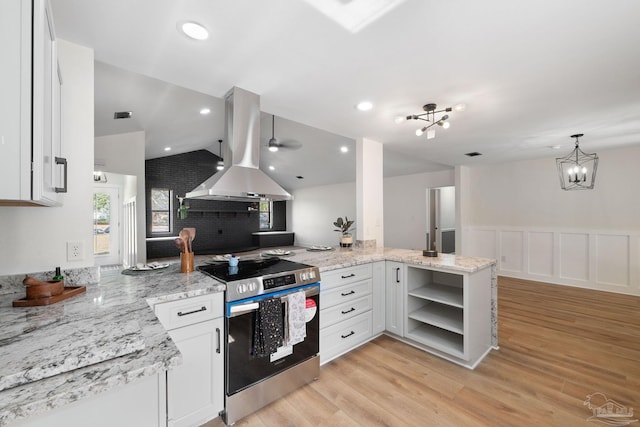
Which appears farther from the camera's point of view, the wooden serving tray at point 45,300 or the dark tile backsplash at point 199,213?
the dark tile backsplash at point 199,213

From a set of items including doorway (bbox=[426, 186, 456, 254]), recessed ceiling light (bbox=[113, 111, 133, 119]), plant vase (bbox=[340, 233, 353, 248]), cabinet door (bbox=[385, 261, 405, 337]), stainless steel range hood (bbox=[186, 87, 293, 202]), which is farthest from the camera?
doorway (bbox=[426, 186, 456, 254])

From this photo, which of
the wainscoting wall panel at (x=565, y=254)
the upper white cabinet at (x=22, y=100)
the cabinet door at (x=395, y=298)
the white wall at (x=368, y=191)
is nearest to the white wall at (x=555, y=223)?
the wainscoting wall panel at (x=565, y=254)

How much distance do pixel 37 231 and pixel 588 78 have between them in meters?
3.97

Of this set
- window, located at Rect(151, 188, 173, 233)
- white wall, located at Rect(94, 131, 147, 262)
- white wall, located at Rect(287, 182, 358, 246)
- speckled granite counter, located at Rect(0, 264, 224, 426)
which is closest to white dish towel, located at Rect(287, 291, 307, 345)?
speckled granite counter, located at Rect(0, 264, 224, 426)

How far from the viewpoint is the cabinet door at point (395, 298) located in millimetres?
2771

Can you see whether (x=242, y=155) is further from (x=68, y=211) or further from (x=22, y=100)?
(x=22, y=100)

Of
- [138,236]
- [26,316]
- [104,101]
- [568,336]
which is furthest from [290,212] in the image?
[26,316]

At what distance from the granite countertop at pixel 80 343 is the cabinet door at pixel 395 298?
184cm

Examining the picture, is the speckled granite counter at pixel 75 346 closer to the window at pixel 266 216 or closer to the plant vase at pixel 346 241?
the plant vase at pixel 346 241

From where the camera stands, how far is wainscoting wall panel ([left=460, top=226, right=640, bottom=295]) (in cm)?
430

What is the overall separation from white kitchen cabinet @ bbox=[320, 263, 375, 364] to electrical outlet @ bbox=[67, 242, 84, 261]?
1658 mm

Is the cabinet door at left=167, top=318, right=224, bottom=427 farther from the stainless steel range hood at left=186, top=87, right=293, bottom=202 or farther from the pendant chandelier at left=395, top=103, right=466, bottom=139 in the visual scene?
the pendant chandelier at left=395, top=103, right=466, bottom=139

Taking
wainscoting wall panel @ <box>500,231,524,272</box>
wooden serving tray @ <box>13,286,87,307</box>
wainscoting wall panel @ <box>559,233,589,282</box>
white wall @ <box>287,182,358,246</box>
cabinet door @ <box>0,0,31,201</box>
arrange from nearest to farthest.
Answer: cabinet door @ <box>0,0,31,201</box>
wooden serving tray @ <box>13,286,87,307</box>
wainscoting wall panel @ <box>559,233,589,282</box>
wainscoting wall panel @ <box>500,231,524,272</box>
white wall @ <box>287,182,358,246</box>

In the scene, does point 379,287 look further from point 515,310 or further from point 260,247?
point 260,247
